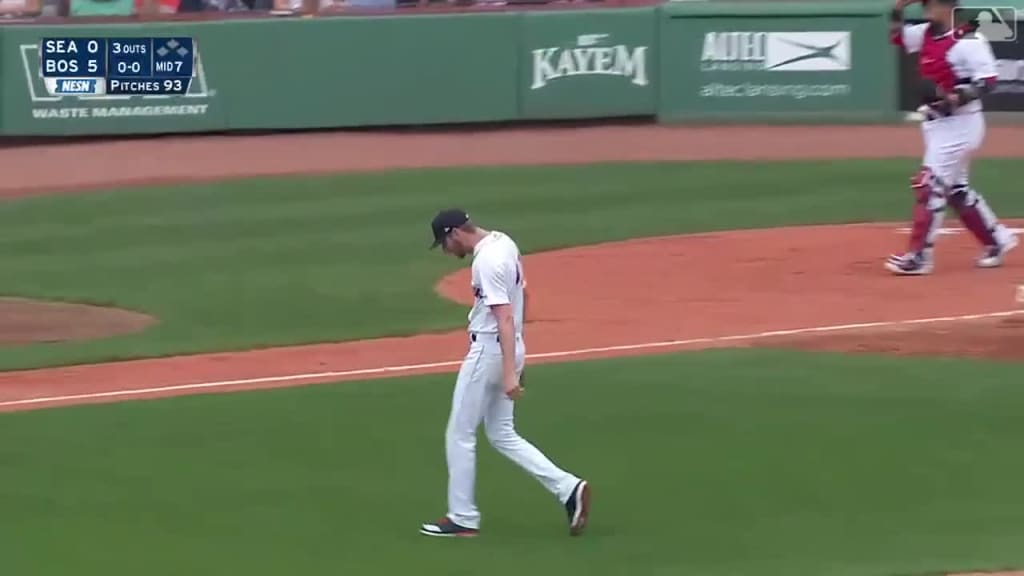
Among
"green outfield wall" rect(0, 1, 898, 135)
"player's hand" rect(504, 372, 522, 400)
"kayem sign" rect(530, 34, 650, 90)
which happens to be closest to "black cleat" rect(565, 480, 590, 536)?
"player's hand" rect(504, 372, 522, 400)

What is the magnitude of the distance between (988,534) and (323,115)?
16.7 metres

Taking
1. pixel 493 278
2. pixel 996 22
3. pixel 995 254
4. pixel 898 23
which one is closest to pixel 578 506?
pixel 493 278

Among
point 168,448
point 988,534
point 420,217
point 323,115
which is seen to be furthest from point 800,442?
point 323,115

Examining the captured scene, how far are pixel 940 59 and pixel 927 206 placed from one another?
120cm

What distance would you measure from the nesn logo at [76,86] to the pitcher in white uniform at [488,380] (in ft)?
52.5

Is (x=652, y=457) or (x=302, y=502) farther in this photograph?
(x=652, y=457)

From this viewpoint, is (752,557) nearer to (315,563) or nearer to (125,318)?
(315,563)

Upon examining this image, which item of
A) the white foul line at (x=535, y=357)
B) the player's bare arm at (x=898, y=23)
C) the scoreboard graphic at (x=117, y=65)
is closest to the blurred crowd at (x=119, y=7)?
the scoreboard graphic at (x=117, y=65)

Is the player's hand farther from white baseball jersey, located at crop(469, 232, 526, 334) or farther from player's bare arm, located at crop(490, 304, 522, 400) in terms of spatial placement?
white baseball jersey, located at crop(469, 232, 526, 334)

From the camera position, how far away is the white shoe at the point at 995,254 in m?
15.2

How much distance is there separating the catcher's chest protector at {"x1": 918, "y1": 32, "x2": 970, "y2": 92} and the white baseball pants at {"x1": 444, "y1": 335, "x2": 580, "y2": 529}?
7047 millimetres

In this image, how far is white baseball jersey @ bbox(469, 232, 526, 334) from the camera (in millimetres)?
8031

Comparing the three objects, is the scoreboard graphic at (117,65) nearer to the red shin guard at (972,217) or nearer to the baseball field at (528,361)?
the baseball field at (528,361)

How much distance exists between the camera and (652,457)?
32.8 ft
